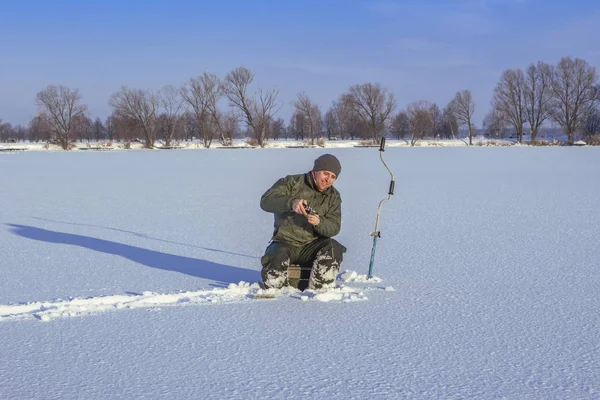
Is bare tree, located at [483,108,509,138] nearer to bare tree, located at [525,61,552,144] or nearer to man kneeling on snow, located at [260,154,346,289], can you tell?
bare tree, located at [525,61,552,144]

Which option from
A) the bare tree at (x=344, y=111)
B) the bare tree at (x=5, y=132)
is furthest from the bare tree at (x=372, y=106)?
the bare tree at (x=5, y=132)

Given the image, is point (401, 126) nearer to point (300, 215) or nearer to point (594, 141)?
point (594, 141)

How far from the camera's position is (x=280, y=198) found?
13.1 feet

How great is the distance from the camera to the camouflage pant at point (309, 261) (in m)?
4.04

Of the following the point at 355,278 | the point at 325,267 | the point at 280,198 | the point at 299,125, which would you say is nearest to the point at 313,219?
the point at 280,198

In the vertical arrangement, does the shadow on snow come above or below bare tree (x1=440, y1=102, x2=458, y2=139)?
below

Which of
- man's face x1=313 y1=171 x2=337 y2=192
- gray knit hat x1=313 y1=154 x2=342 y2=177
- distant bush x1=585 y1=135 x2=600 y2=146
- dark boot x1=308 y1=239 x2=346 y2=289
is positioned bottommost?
dark boot x1=308 y1=239 x2=346 y2=289

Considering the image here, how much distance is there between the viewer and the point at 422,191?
12359 millimetres

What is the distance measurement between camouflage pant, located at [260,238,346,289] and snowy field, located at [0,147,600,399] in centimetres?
13

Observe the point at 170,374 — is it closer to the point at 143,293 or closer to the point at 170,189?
the point at 143,293

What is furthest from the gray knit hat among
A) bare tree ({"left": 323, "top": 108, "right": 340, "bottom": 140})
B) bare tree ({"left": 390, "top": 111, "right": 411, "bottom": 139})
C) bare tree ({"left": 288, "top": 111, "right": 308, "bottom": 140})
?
bare tree ({"left": 323, "top": 108, "right": 340, "bottom": 140})

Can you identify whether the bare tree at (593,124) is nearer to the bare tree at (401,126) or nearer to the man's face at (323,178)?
the bare tree at (401,126)

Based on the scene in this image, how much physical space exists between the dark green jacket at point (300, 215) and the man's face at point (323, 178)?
0.06 metres

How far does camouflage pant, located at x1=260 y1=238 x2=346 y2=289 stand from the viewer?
4043mm
